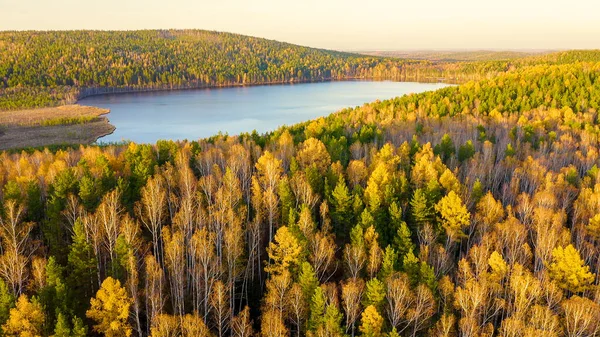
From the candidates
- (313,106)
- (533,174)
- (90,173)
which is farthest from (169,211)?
(313,106)

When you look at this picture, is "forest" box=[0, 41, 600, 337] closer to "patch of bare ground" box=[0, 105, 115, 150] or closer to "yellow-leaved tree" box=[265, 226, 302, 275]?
"yellow-leaved tree" box=[265, 226, 302, 275]

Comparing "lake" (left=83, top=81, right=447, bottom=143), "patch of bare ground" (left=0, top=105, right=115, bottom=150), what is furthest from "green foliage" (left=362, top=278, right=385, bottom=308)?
"patch of bare ground" (left=0, top=105, right=115, bottom=150)

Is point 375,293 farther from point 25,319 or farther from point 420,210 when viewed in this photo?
point 25,319

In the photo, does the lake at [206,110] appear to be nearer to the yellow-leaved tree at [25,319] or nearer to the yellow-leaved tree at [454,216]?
the yellow-leaved tree at [454,216]

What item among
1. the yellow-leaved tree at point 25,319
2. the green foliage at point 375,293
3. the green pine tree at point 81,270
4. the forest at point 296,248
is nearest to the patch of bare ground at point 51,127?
the forest at point 296,248

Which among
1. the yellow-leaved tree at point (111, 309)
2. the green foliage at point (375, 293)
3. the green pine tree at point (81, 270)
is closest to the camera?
the yellow-leaved tree at point (111, 309)

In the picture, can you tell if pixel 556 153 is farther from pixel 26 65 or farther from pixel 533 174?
pixel 26 65
